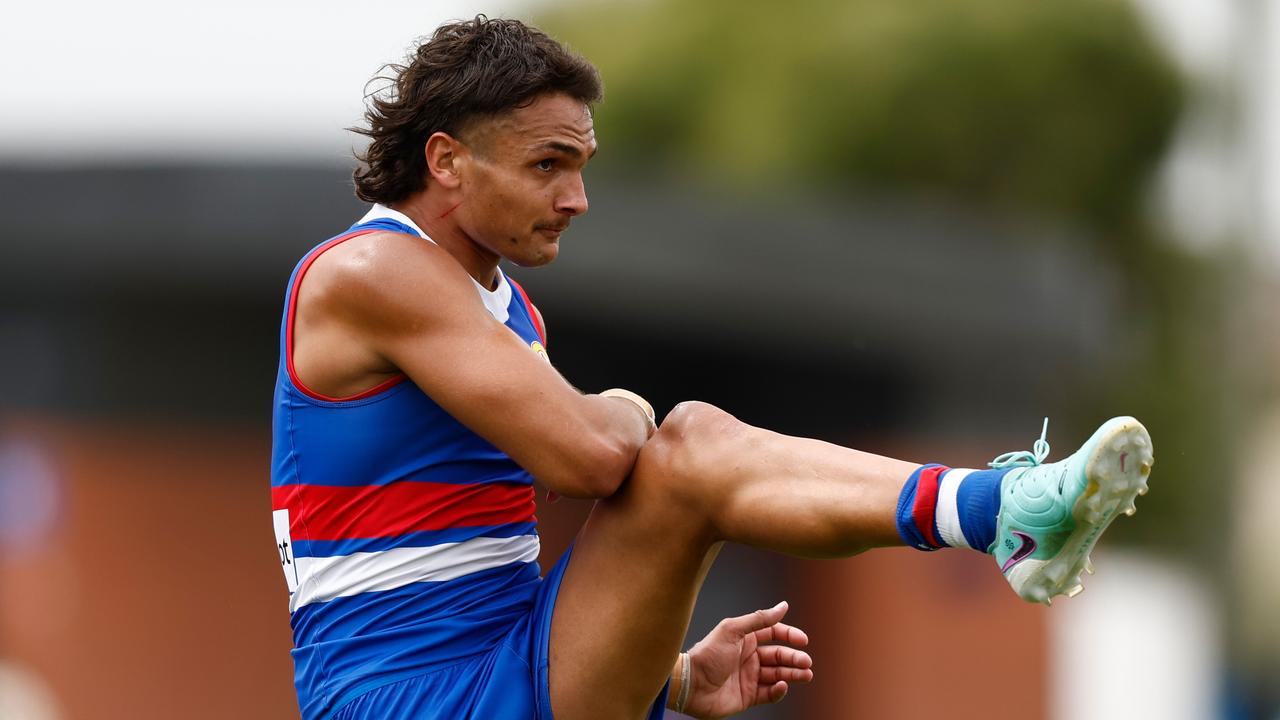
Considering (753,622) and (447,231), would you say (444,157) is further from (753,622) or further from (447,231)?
(753,622)

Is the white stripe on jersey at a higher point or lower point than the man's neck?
lower

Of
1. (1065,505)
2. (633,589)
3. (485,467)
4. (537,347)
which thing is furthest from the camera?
(537,347)

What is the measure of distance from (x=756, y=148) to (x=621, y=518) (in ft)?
75.5

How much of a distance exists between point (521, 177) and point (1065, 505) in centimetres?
170

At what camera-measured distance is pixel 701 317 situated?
49.9 ft

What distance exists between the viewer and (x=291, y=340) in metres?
4.49

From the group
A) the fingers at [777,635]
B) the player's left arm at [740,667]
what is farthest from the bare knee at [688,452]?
the fingers at [777,635]

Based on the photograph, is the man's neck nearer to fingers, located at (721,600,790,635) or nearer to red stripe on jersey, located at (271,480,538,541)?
red stripe on jersey, located at (271,480,538,541)

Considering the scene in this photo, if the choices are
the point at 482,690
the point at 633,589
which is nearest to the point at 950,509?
the point at 633,589

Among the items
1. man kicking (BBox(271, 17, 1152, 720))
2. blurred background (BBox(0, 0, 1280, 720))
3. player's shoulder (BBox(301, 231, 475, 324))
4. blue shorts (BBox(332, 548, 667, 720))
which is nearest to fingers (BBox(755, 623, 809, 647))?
man kicking (BBox(271, 17, 1152, 720))

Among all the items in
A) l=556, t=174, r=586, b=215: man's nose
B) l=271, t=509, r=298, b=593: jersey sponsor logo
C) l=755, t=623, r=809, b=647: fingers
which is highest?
l=556, t=174, r=586, b=215: man's nose

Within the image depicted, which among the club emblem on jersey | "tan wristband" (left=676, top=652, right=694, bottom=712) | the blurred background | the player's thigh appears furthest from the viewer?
the blurred background

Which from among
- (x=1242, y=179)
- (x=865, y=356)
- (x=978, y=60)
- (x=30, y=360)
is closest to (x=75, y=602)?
(x=30, y=360)

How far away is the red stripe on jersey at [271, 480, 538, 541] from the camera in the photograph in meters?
4.44
